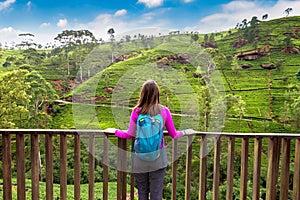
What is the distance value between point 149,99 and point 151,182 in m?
0.51

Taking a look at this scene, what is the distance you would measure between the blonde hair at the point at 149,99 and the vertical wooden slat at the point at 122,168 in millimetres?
359

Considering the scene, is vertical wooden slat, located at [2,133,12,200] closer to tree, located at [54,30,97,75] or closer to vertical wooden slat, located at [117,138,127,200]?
vertical wooden slat, located at [117,138,127,200]

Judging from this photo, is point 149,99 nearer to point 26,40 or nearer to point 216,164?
point 216,164

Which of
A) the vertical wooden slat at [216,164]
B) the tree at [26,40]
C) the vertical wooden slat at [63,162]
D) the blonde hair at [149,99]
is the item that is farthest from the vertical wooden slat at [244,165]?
the tree at [26,40]

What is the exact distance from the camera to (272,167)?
205 centimetres

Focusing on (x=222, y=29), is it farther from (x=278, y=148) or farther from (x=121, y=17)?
(x=278, y=148)

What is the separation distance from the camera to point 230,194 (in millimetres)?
2059

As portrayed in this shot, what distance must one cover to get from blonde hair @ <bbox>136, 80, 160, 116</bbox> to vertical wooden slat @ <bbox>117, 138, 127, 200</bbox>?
36 centimetres

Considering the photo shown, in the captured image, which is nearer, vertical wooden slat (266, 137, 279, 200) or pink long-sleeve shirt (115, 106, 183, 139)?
pink long-sleeve shirt (115, 106, 183, 139)

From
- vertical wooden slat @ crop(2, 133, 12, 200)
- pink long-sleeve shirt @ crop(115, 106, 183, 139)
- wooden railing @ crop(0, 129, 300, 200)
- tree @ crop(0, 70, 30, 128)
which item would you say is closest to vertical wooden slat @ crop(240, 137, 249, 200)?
wooden railing @ crop(0, 129, 300, 200)

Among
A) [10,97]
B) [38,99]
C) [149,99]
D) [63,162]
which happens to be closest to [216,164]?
[149,99]

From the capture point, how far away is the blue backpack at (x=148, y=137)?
5.47ft

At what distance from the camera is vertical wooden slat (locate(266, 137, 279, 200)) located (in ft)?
6.62

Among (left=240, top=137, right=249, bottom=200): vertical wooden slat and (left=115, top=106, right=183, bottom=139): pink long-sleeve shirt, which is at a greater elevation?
(left=115, top=106, right=183, bottom=139): pink long-sleeve shirt
